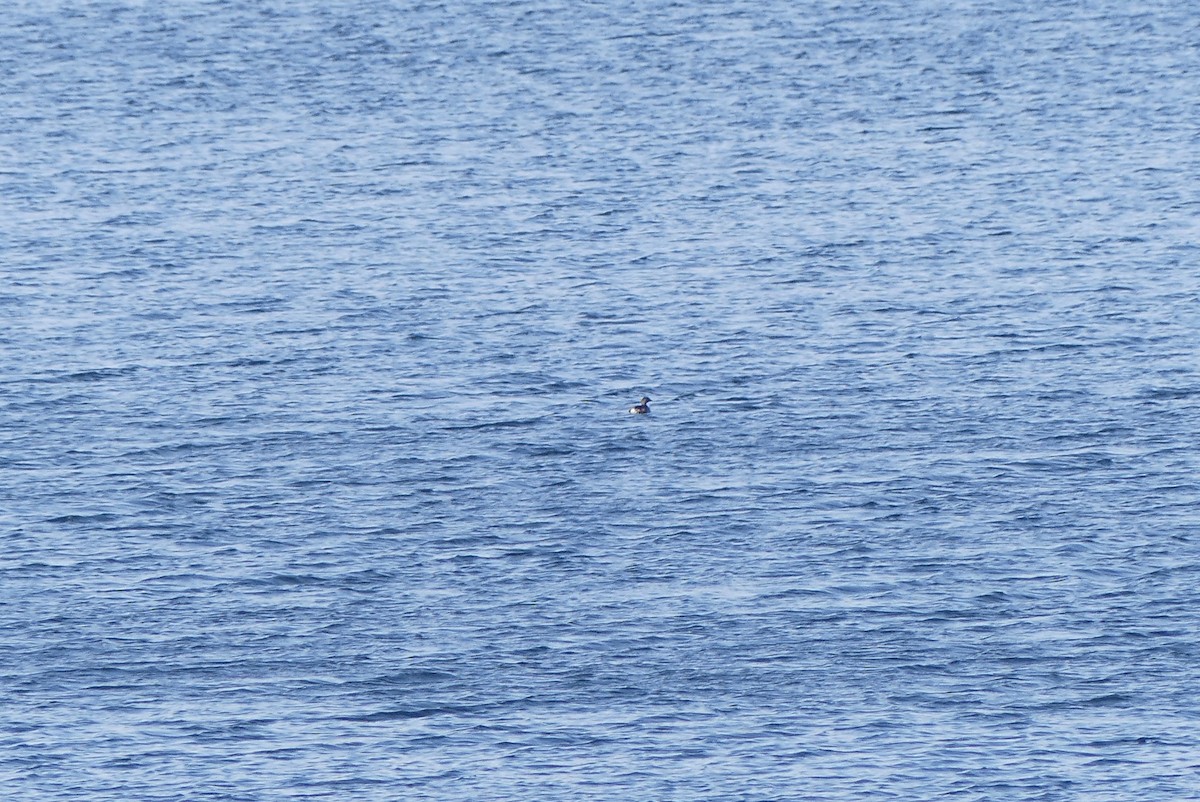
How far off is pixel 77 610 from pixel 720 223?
2113 inches

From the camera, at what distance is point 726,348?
10025 cm

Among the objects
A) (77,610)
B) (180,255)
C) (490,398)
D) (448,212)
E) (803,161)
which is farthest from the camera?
(803,161)

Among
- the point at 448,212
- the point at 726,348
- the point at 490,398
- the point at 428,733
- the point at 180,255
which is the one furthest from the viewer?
the point at 448,212

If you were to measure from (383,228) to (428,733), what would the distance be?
56.5 meters

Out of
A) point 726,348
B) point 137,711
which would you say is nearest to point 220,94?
point 726,348

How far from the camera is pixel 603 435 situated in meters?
90.0

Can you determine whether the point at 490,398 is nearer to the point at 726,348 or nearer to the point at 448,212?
the point at 726,348

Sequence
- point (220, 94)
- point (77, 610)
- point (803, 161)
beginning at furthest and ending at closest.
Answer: point (220, 94)
point (803, 161)
point (77, 610)

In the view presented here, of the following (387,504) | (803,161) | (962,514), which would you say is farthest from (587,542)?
(803,161)

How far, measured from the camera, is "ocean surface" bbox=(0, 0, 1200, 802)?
6805 cm

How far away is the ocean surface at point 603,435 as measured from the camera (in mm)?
68050

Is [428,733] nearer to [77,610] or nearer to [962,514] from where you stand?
[77,610]

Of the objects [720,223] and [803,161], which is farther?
[803,161]

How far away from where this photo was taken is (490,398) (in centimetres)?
9419
